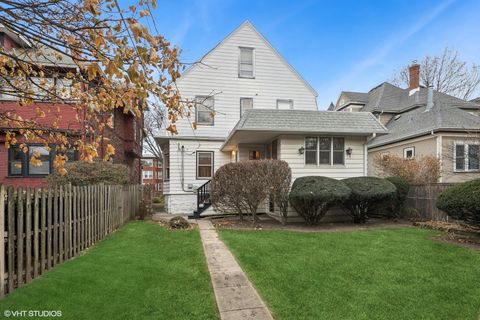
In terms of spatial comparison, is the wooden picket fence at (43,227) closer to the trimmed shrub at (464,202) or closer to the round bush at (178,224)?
the round bush at (178,224)

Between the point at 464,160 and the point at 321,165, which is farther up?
the point at 464,160

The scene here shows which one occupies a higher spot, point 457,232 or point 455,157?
point 455,157

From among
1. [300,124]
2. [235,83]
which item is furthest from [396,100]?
[300,124]

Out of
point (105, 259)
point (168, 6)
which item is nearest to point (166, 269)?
point (105, 259)

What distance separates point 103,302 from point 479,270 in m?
6.29

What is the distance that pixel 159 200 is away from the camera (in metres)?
24.7

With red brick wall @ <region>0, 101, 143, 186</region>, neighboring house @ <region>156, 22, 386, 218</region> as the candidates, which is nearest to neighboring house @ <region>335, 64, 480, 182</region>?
neighboring house @ <region>156, 22, 386, 218</region>

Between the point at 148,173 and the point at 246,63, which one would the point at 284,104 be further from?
the point at 148,173

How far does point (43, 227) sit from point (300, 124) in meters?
8.56

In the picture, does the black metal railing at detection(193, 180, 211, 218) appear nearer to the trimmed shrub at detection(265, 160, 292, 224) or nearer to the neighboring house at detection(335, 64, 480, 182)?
the trimmed shrub at detection(265, 160, 292, 224)

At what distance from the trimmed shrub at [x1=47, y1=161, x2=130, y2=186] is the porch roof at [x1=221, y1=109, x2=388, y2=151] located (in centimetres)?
481

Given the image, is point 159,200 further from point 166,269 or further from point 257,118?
point 166,269

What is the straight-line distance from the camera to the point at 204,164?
15.3 metres

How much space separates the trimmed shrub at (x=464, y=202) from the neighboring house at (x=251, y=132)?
379cm
